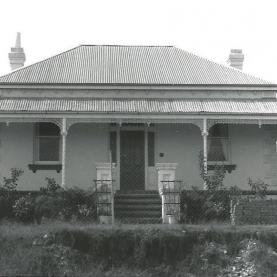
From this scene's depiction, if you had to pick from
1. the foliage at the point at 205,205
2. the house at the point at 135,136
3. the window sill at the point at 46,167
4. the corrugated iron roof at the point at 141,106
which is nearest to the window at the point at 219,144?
the house at the point at 135,136

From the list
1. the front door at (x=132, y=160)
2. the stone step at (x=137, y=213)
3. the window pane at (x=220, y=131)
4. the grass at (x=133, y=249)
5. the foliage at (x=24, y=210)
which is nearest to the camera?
the grass at (x=133, y=249)

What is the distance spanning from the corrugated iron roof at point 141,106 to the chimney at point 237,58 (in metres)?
5.02

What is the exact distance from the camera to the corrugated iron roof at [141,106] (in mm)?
19422

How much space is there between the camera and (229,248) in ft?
42.5

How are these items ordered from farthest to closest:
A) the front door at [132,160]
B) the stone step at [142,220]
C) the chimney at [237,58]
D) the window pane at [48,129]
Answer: the chimney at [237,58] < the window pane at [48,129] < the front door at [132,160] < the stone step at [142,220]

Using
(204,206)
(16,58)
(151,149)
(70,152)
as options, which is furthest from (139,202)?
(16,58)

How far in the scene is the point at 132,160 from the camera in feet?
67.8

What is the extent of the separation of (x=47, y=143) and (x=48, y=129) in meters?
0.48

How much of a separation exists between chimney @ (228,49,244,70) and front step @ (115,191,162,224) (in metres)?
8.70

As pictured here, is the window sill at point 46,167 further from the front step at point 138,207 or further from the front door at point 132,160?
the front step at point 138,207

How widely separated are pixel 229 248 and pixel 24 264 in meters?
4.20

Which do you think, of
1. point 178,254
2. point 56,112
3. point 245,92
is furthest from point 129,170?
point 178,254

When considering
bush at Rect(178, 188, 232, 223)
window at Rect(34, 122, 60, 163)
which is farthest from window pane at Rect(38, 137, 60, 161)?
bush at Rect(178, 188, 232, 223)

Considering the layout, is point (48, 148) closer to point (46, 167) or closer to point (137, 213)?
point (46, 167)
